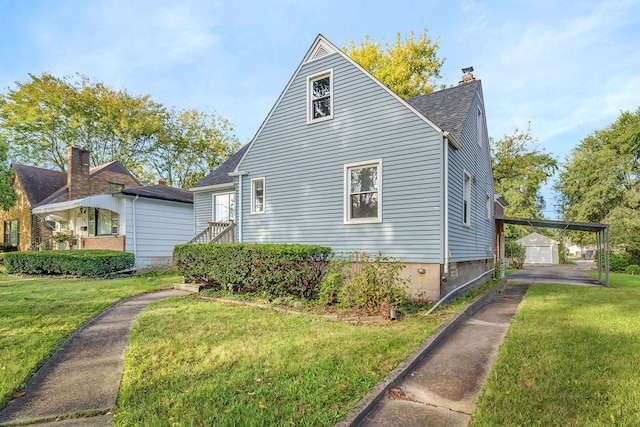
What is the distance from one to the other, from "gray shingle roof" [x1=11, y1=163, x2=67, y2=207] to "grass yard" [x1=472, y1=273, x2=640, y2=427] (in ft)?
88.9

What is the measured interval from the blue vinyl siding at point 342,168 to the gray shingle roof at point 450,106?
4.63 feet

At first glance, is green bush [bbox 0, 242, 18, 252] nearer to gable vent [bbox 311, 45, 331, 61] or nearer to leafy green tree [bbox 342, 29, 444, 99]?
gable vent [bbox 311, 45, 331, 61]

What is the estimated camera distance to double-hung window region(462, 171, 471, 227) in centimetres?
962

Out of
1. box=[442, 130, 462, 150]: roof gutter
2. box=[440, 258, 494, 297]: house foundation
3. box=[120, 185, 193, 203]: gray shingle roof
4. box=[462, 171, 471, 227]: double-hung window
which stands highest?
box=[442, 130, 462, 150]: roof gutter

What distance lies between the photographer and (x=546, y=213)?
56.1 m

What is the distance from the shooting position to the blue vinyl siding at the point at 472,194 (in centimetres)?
852

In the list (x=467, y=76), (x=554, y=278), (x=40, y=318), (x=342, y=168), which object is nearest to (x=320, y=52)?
(x=342, y=168)

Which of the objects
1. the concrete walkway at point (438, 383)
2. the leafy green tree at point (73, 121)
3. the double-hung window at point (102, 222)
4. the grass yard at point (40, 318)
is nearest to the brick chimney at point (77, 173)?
the double-hung window at point (102, 222)

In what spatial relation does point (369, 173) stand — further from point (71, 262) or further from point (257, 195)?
point (71, 262)

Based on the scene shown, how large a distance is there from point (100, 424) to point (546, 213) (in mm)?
67071

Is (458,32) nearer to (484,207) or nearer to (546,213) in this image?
(484,207)

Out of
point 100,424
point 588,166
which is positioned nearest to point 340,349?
point 100,424

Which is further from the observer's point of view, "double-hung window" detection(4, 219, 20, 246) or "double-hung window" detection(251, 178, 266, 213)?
"double-hung window" detection(4, 219, 20, 246)

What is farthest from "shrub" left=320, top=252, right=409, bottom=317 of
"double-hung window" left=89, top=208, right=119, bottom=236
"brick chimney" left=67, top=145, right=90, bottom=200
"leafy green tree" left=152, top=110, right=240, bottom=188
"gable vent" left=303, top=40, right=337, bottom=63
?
"leafy green tree" left=152, top=110, right=240, bottom=188
